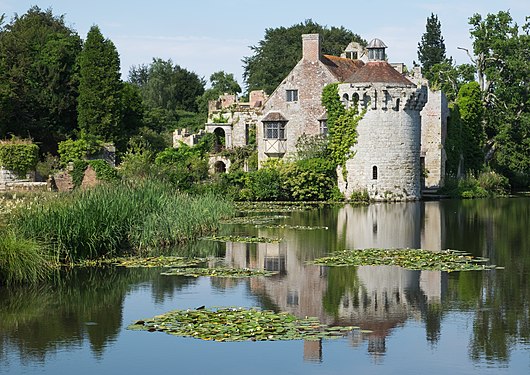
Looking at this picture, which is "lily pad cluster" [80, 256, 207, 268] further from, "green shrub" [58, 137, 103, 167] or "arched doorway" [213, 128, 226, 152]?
"arched doorway" [213, 128, 226, 152]

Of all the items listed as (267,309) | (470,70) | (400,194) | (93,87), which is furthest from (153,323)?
(470,70)

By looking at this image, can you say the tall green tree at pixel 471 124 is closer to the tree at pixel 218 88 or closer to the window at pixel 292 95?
the window at pixel 292 95

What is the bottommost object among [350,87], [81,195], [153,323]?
[153,323]

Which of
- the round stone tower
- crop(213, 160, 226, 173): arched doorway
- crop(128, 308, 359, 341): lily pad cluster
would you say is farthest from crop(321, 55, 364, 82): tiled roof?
crop(128, 308, 359, 341): lily pad cluster

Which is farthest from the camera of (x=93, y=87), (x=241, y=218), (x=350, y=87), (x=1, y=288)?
(x=93, y=87)

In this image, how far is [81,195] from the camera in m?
21.7

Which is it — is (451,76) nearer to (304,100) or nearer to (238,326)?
(304,100)

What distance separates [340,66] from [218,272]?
29.1 metres

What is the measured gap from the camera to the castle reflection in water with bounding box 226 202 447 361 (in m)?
14.4

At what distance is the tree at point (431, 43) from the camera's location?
256ft

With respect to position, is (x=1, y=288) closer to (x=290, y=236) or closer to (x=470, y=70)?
(x=290, y=236)

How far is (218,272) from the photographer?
18547 mm

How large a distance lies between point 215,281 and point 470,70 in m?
36.7

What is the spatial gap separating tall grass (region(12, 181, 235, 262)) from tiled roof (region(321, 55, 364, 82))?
66.8ft
